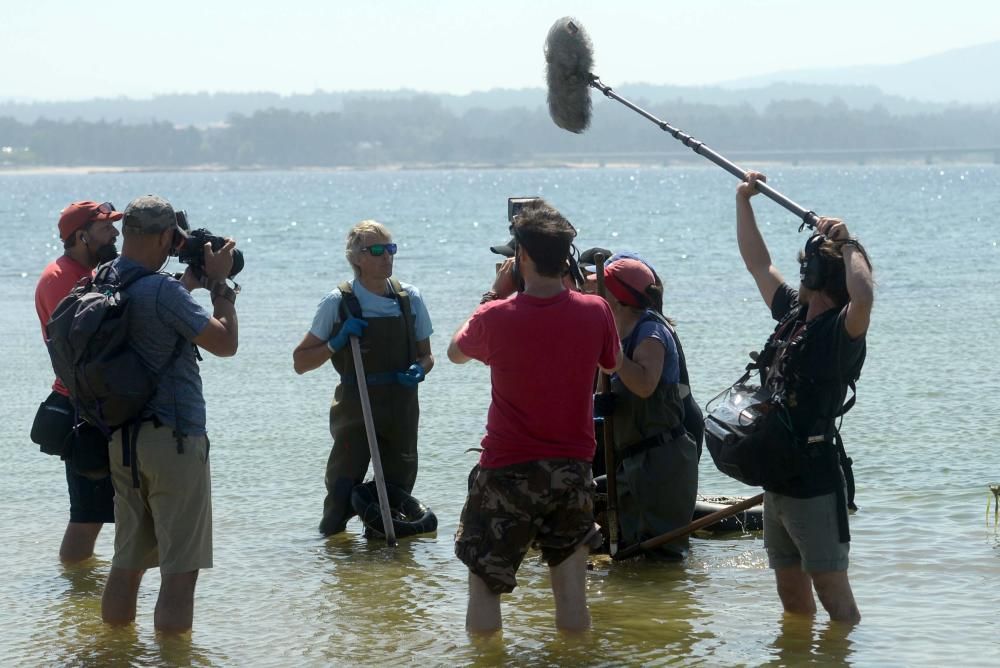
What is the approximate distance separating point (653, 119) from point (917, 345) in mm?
10859

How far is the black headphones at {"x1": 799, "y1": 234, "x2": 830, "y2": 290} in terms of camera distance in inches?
200

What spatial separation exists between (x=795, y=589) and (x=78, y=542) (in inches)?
146

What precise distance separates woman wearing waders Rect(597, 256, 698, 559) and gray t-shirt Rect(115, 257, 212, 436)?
2.02 meters

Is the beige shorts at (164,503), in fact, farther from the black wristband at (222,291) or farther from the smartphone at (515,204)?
the smartphone at (515,204)

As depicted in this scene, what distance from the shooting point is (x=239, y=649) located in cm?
612

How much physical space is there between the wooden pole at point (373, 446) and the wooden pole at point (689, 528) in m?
1.29

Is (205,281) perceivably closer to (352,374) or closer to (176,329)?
(176,329)

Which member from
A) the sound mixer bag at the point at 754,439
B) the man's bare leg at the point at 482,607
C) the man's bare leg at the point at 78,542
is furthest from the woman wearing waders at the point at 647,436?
the man's bare leg at the point at 78,542

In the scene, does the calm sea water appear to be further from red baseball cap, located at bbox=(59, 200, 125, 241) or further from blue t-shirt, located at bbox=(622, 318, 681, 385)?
red baseball cap, located at bbox=(59, 200, 125, 241)

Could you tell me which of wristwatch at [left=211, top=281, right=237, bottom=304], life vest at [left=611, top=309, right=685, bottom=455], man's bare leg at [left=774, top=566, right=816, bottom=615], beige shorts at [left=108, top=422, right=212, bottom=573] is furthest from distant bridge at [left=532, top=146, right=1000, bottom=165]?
beige shorts at [left=108, top=422, right=212, bottom=573]

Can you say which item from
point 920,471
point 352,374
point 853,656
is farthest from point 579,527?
point 920,471

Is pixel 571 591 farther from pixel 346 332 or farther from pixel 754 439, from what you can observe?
pixel 346 332

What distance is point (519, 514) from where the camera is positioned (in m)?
5.08

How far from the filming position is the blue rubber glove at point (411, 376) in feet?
24.7
